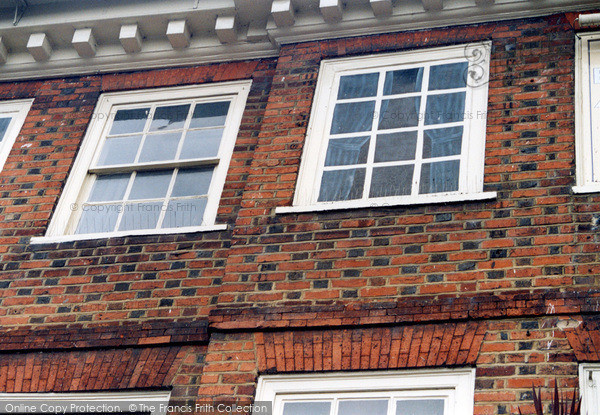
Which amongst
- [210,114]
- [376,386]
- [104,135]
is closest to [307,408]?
[376,386]

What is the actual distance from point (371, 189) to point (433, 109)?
1014 millimetres

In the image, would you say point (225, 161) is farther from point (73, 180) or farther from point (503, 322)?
point (503, 322)

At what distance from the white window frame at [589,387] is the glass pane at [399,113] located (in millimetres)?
2815

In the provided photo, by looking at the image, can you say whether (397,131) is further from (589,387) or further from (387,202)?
(589,387)

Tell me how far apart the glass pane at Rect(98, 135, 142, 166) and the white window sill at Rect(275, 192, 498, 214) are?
2.02 meters

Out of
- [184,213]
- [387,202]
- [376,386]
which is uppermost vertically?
[184,213]

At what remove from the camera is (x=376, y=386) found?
6.23m

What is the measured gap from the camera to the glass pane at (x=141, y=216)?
8117 millimetres

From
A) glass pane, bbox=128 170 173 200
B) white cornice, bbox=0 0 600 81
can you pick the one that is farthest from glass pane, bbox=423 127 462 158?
glass pane, bbox=128 170 173 200

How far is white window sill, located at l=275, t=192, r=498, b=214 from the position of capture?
7012 millimetres

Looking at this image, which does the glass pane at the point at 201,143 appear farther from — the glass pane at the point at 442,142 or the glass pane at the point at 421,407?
the glass pane at the point at 421,407

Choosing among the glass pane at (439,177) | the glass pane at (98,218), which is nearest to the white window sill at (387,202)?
the glass pane at (439,177)

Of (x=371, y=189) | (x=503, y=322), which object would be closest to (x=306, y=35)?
(x=371, y=189)

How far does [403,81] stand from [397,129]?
622mm
